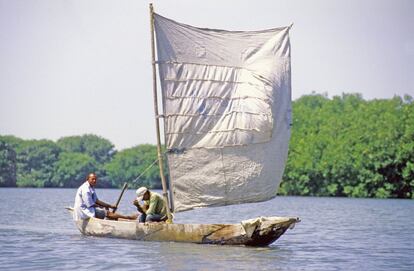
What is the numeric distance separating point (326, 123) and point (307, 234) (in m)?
59.8

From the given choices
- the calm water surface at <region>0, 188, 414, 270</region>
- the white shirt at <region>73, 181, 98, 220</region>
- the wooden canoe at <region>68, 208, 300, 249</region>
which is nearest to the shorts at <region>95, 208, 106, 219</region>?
the white shirt at <region>73, 181, 98, 220</region>

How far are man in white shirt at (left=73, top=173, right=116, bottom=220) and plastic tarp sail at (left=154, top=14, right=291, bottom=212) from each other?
228 centimetres

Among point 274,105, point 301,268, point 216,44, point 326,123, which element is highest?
point 326,123

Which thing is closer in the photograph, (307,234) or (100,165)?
(307,234)

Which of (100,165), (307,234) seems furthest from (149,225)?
(100,165)

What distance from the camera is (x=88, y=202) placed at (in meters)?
21.8

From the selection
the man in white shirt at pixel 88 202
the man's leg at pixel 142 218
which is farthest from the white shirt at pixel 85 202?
the man's leg at pixel 142 218

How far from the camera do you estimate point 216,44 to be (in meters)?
20.4

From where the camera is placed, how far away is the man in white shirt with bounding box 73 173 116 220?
21.6m

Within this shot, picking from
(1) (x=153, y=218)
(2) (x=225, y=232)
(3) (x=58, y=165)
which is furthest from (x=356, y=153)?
(3) (x=58, y=165)

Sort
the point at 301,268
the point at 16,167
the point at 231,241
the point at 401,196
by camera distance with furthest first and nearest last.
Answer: the point at 16,167 → the point at 401,196 → the point at 231,241 → the point at 301,268

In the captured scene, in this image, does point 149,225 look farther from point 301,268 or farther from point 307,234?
point 307,234

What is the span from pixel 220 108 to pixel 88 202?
4.24m

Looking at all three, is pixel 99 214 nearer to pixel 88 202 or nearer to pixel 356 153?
pixel 88 202
